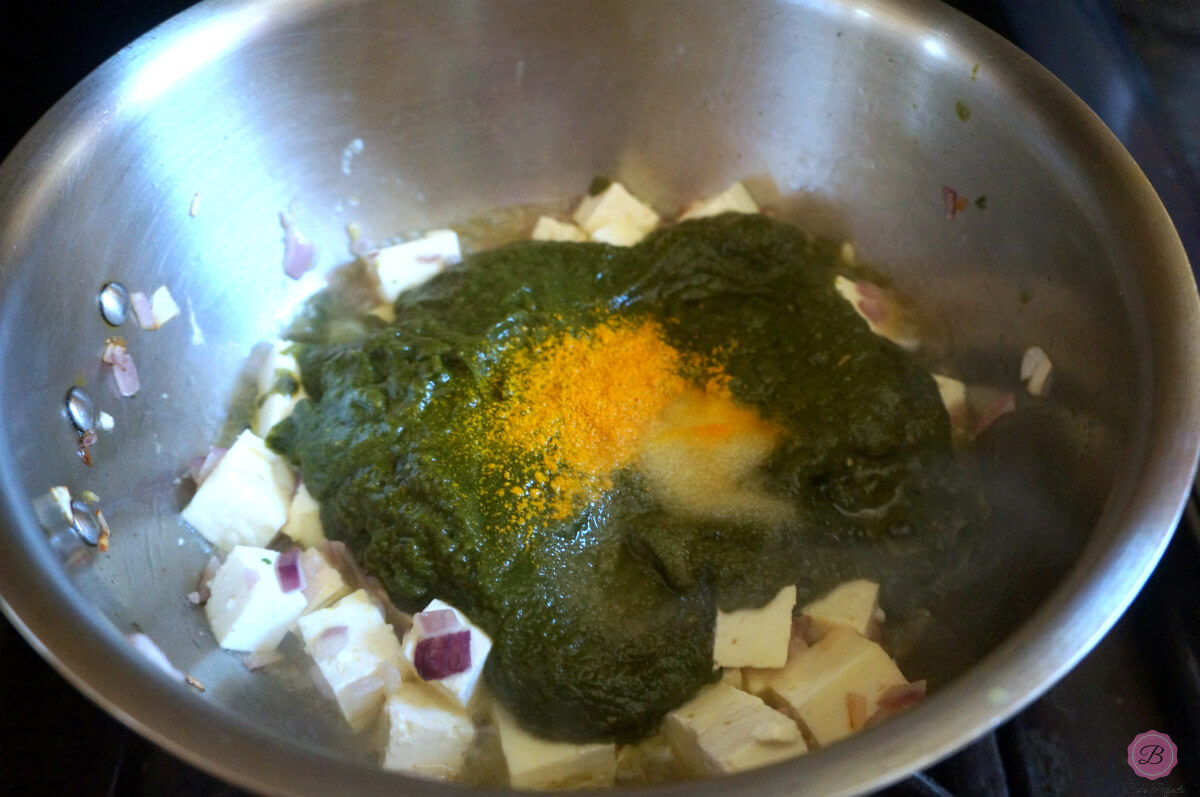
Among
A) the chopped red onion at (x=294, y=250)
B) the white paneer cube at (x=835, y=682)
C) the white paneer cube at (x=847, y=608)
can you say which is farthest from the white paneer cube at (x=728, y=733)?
the chopped red onion at (x=294, y=250)

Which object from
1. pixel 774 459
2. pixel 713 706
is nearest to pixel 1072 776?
pixel 713 706

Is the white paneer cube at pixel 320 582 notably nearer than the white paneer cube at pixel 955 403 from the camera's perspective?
Yes

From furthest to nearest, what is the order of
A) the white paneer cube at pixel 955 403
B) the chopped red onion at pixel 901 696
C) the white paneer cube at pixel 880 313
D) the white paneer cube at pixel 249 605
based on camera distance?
the white paneer cube at pixel 880 313, the white paneer cube at pixel 955 403, the white paneer cube at pixel 249 605, the chopped red onion at pixel 901 696

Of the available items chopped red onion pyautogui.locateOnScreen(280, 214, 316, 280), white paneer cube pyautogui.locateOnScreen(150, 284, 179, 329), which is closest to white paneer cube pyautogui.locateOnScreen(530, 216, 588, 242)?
chopped red onion pyautogui.locateOnScreen(280, 214, 316, 280)

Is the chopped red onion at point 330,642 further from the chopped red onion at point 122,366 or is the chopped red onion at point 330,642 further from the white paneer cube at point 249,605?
the chopped red onion at point 122,366

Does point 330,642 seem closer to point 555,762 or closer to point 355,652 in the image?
point 355,652

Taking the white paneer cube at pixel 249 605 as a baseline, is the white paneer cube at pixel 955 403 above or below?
below

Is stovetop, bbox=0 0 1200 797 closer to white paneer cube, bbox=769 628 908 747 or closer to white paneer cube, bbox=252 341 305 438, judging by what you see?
white paneer cube, bbox=769 628 908 747
